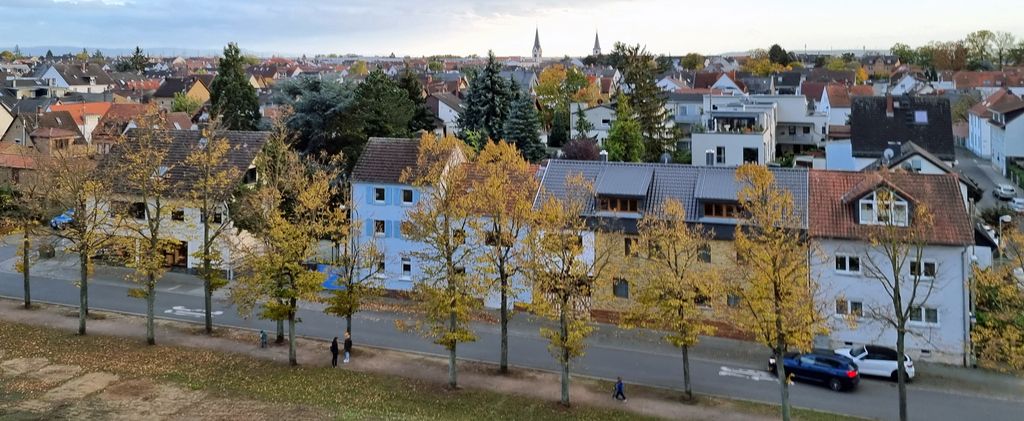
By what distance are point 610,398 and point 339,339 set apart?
12.7 m

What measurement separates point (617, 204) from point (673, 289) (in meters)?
9.73

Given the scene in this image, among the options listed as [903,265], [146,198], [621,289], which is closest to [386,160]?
[146,198]

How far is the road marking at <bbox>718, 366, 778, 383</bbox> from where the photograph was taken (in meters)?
29.8

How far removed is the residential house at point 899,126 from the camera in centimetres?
5644

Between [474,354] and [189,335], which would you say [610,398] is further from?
[189,335]

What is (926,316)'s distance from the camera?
3166cm

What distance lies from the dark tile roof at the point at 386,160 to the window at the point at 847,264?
20714 mm

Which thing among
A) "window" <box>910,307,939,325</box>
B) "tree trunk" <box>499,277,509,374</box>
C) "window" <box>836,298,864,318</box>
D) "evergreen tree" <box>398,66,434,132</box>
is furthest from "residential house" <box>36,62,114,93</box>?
"window" <box>910,307,939,325</box>

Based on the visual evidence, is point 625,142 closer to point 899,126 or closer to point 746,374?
point 899,126

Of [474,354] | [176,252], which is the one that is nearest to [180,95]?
[176,252]

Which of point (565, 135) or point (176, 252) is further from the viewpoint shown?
point (565, 135)

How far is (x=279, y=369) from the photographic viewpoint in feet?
97.9

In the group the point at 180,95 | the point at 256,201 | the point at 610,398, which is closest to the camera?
the point at 610,398

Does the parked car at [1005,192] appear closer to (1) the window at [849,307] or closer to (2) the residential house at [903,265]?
(2) the residential house at [903,265]
